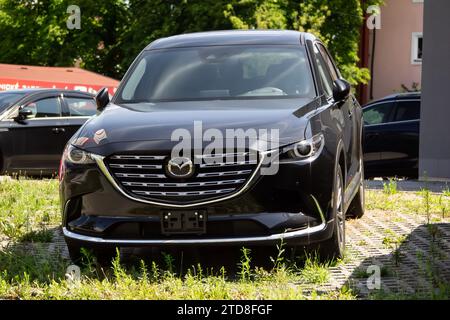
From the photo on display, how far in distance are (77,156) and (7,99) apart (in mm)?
8768

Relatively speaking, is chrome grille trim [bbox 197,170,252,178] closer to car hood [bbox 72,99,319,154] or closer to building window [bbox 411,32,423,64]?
car hood [bbox 72,99,319,154]

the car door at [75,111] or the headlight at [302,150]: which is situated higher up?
the headlight at [302,150]

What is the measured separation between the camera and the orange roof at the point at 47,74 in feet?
94.1

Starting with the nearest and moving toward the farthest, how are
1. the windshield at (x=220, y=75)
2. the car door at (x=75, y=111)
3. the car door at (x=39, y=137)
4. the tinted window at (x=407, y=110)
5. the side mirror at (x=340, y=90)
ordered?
the windshield at (x=220, y=75) → the side mirror at (x=340, y=90) → the car door at (x=39, y=137) → the car door at (x=75, y=111) → the tinted window at (x=407, y=110)

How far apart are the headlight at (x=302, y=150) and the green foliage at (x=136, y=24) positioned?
97.9 ft

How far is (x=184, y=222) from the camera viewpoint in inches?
229

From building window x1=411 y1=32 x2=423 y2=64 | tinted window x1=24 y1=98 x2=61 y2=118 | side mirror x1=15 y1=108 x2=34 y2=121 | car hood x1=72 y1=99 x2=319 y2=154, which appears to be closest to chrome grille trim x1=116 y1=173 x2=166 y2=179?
car hood x1=72 y1=99 x2=319 y2=154

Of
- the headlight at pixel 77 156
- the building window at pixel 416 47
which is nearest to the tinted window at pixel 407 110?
the headlight at pixel 77 156

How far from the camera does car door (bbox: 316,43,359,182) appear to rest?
24.0 ft

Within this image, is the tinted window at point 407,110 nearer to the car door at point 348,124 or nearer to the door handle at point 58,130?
the door handle at point 58,130

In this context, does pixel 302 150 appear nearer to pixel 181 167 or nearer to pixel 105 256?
pixel 181 167

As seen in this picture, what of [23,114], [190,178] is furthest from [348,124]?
[23,114]

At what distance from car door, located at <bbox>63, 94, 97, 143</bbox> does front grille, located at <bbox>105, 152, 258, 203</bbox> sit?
9037mm
